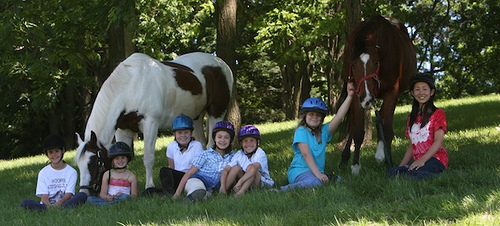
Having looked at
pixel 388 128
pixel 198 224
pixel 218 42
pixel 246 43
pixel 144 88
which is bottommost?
pixel 198 224

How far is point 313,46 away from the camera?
25516mm

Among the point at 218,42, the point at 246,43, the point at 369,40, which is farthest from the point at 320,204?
the point at 246,43

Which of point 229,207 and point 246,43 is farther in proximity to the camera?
point 246,43

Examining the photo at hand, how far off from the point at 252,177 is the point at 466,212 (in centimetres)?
280

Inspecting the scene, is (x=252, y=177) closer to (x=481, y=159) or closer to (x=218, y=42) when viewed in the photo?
(x=481, y=159)

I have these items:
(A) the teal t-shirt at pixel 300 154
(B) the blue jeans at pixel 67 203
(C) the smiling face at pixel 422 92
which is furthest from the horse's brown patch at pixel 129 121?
(C) the smiling face at pixel 422 92

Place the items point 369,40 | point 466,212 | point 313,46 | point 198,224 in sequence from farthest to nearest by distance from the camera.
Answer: point 313,46
point 369,40
point 198,224
point 466,212

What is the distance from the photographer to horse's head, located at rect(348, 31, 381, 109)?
6.73 metres

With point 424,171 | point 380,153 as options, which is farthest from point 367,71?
point 380,153

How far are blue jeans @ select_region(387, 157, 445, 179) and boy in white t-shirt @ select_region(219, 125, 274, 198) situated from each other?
1.49 meters

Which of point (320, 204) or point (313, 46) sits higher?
point (313, 46)

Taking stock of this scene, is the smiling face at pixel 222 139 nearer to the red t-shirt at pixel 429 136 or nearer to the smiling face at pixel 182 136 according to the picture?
the smiling face at pixel 182 136

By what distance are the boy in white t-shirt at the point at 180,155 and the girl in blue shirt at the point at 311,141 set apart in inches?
53.7

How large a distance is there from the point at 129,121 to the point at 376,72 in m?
3.62
